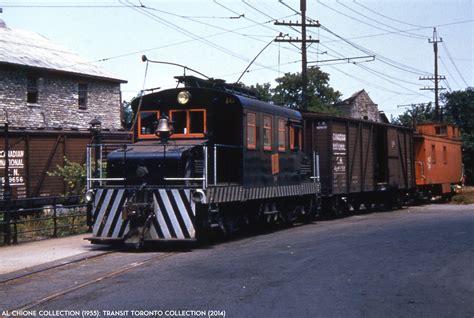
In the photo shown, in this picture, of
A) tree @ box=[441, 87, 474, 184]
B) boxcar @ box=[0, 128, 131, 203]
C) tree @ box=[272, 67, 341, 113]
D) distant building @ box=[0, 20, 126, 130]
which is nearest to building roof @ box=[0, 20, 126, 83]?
distant building @ box=[0, 20, 126, 130]

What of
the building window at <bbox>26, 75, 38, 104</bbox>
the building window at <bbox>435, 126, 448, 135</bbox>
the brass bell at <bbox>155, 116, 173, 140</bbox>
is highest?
the building window at <bbox>26, 75, 38, 104</bbox>

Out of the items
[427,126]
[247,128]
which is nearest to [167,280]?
[247,128]

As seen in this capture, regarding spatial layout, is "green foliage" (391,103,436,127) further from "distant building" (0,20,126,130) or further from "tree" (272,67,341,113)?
"distant building" (0,20,126,130)

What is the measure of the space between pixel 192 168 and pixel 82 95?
20692 millimetres

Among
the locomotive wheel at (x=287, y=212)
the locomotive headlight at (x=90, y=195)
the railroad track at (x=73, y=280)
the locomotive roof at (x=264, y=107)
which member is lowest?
the railroad track at (x=73, y=280)

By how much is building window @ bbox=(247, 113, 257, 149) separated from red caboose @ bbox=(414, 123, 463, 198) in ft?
52.6

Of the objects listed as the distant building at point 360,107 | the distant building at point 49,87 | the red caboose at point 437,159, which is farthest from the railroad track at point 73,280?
the distant building at point 360,107

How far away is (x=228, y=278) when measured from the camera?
871 centimetres

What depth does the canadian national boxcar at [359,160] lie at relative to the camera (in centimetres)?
2025

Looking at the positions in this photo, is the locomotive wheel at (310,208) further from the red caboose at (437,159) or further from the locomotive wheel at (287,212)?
the red caboose at (437,159)

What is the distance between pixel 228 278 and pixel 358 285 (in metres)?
1.89

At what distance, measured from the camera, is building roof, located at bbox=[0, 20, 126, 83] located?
28.5m

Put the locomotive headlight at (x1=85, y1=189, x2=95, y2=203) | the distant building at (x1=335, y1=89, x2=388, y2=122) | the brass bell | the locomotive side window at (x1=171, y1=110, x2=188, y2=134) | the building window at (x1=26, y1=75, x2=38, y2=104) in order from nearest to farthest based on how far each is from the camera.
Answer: the locomotive headlight at (x1=85, y1=189, x2=95, y2=203), the brass bell, the locomotive side window at (x1=171, y1=110, x2=188, y2=134), the building window at (x1=26, y1=75, x2=38, y2=104), the distant building at (x1=335, y1=89, x2=388, y2=122)

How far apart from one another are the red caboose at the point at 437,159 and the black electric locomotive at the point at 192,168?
13.9 metres
